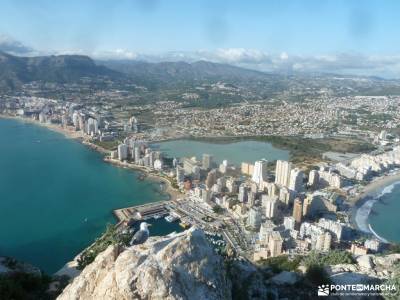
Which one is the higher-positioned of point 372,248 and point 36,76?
point 36,76

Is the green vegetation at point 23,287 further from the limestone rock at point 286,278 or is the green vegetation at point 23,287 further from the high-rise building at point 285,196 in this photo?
the high-rise building at point 285,196

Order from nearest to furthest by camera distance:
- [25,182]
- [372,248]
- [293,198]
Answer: [372,248]
[293,198]
[25,182]

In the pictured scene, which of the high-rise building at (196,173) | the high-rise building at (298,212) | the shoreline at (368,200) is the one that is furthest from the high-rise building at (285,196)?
the high-rise building at (196,173)

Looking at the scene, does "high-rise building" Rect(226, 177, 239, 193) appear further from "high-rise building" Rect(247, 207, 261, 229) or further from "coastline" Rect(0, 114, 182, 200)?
"high-rise building" Rect(247, 207, 261, 229)

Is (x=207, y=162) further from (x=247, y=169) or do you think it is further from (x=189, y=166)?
(x=247, y=169)

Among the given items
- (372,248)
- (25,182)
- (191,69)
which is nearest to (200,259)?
(372,248)

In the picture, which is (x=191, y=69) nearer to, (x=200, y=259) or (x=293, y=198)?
(x=293, y=198)
